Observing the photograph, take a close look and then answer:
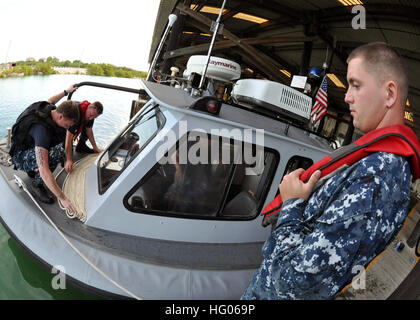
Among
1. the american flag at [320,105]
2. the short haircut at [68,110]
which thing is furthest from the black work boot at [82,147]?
the american flag at [320,105]

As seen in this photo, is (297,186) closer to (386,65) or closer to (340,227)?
(340,227)

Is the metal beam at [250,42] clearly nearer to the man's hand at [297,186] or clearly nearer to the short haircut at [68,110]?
the short haircut at [68,110]

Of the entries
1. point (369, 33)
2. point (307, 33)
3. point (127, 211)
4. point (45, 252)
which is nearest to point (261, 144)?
point (127, 211)

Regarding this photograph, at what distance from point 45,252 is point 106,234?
1.37ft

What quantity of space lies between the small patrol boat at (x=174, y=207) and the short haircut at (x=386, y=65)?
1147mm

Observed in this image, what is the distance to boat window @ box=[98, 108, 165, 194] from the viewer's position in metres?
2.34

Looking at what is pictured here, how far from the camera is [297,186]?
1.01 m

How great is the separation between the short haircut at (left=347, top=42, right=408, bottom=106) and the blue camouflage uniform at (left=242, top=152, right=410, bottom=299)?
28 centimetres

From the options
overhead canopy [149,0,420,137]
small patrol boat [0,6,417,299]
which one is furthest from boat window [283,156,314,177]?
overhead canopy [149,0,420,137]

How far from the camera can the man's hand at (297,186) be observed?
99cm

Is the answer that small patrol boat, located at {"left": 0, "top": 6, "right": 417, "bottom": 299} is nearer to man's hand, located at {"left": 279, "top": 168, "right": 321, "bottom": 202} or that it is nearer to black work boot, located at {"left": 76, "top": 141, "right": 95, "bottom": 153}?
man's hand, located at {"left": 279, "top": 168, "right": 321, "bottom": 202}

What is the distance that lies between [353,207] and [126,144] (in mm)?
2267

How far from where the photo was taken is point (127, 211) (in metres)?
2.03

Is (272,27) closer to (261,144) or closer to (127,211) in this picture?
(261,144)
